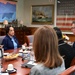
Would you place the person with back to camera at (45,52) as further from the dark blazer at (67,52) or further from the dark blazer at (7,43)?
the dark blazer at (7,43)

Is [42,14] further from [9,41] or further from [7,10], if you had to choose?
[9,41]

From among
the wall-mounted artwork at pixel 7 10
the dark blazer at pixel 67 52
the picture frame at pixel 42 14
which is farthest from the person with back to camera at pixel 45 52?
the picture frame at pixel 42 14

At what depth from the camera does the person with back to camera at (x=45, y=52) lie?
1423 mm

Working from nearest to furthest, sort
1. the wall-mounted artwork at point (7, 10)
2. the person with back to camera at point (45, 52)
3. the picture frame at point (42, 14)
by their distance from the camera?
the person with back to camera at point (45, 52) < the wall-mounted artwork at point (7, 10) < the picture frame at point (42, 14)

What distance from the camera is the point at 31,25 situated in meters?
7.42

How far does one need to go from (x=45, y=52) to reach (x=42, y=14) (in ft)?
19.0

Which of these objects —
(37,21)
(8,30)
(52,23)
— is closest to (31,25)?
(37,21)

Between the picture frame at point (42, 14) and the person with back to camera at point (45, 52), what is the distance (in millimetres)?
5586

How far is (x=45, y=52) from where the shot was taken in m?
1.43

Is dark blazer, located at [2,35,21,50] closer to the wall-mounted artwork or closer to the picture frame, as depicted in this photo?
the wall-mounted artwork

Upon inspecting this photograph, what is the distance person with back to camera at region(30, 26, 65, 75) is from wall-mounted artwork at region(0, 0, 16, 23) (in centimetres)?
507

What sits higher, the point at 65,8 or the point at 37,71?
the point at 65,8

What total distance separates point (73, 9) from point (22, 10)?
2093 millimetres

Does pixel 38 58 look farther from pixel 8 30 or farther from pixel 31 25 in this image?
pixel 31 25
